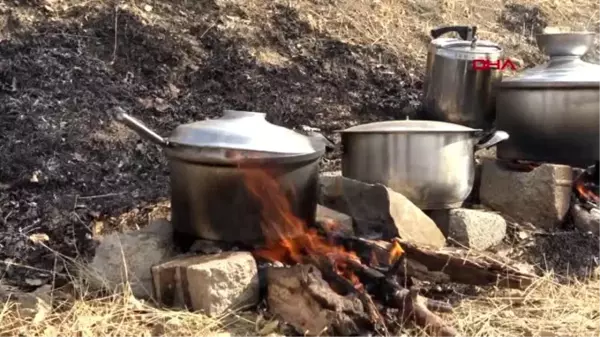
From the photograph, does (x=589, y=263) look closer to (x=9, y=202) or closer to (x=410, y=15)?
(x=9, y=202)

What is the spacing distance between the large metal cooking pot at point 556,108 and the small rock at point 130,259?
164 centimetres

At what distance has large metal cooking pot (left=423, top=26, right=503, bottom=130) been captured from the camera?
3.73 metres

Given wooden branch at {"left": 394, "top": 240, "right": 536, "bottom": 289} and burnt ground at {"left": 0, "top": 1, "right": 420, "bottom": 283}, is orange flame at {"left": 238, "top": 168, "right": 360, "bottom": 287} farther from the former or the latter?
burnt ground at {"left": 0, "top": 1, "right": 420, "bottom": 283}

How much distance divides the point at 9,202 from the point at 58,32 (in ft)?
5.57

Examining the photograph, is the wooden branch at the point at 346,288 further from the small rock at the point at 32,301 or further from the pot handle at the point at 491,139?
the pot handle at the point at 491,139

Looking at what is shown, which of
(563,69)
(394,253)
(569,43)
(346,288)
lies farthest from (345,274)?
(569,43)

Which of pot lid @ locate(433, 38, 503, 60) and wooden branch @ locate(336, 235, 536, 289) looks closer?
wooden branch @ locate(336, 235, 536, 289)

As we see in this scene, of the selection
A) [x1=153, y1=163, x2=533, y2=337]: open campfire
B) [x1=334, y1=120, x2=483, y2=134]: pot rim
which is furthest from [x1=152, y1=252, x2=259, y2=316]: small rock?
[x1=334, y1=120, x2=483, y2=134]: pot rim

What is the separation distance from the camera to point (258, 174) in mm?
2539

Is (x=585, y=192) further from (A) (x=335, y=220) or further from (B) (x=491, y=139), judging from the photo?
(A) (x=335, y=220)

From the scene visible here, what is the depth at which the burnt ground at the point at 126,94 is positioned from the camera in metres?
3.38

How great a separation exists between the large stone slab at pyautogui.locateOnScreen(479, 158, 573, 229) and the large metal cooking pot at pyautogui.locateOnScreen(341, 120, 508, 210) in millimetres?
345

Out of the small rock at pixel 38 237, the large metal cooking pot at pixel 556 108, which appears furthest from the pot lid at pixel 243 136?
the large metal cooking pot at pixel 556 108

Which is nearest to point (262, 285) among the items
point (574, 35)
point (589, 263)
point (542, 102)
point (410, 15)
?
point (589, 263)
